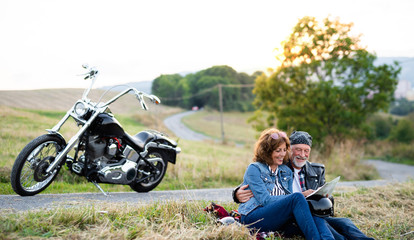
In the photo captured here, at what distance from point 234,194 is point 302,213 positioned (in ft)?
2.80

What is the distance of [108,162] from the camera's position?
5.68 metres

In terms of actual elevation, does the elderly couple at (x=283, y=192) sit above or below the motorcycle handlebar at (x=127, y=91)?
below

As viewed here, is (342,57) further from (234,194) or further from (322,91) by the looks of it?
(234,194)

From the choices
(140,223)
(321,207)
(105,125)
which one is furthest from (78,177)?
(321,207)

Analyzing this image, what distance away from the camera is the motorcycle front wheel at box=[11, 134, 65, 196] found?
4.76m

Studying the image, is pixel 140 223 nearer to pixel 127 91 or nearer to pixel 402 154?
pixel 127 91

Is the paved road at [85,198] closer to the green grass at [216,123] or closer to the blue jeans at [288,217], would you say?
the blue jeans at [288,217]

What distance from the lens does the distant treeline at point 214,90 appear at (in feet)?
119

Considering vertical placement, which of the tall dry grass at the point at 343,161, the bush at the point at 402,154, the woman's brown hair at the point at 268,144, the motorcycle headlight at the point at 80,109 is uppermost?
the motorcycle headlight at the point at 80,109

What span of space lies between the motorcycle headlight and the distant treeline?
27819 mm

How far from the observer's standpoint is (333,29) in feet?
69.6

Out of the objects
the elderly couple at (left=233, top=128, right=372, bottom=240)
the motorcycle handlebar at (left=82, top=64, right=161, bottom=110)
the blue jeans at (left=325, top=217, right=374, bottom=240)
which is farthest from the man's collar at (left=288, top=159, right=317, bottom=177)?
the motorcycle handlebar at (left=82, top=64, right=161, bottom=110)

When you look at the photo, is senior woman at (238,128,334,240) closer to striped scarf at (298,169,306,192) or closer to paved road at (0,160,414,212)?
striped scarf at (298,169,306,192)

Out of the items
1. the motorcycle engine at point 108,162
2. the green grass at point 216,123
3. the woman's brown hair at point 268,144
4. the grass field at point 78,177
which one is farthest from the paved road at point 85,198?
the green grass at point 216,123
